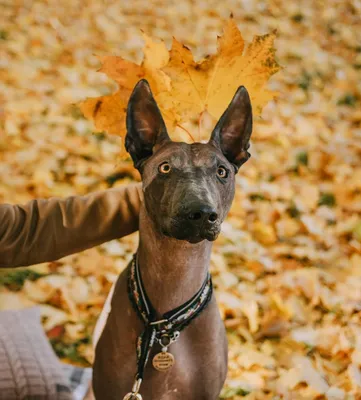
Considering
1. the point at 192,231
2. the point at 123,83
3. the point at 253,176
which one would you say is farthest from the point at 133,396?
the point at 253,176

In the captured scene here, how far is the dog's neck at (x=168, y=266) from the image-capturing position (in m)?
1.36

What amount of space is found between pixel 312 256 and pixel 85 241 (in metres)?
1.56

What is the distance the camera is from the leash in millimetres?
1434

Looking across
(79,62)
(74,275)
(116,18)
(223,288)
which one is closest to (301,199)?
(223,288)

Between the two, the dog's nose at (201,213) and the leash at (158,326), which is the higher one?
the dog's nose at (201,213)

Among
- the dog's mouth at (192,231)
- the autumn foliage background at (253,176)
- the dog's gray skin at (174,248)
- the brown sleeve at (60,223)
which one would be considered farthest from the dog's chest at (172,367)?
the autumn foliage background at (253,176)

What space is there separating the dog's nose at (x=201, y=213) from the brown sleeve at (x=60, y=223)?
52cm

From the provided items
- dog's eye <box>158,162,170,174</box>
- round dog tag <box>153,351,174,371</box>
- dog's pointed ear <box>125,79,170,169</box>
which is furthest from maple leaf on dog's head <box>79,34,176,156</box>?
round dog tag <box>153,351,174,371</box>

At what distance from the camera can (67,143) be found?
350cm

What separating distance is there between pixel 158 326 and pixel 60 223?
45cm

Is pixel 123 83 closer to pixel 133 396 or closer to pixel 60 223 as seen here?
pixel 60 223

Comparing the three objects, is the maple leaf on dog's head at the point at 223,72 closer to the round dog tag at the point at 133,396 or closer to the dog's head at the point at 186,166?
the dog's head at the point at 186,166

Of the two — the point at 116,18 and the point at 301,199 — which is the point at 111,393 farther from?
Answer: the point at 116,18

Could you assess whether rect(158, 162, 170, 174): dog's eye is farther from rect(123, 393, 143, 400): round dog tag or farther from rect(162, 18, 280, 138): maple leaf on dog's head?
rect(123, 393, 143, 400): round dog tag
